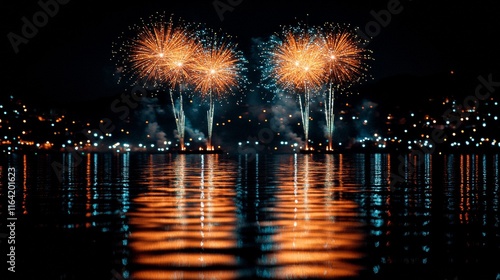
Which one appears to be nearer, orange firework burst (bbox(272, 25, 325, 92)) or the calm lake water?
the calm lake water

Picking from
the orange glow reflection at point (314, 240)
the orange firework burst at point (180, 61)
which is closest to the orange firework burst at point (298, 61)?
the orange firework burst at point (180, 61)

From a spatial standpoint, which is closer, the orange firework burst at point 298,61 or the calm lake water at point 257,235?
the calm lake water at point 257,235

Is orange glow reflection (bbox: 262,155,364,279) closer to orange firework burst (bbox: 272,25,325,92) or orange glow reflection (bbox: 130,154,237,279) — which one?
orange glow reflection (bbox: 130,154,237,279)

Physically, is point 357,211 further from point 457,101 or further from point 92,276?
point 457,101

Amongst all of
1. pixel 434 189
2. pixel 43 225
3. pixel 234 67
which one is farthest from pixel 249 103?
pixel 43 225

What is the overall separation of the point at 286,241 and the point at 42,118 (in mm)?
185404

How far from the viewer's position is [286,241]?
543 inches

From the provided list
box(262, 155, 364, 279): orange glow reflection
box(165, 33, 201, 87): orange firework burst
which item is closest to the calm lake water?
box(262, 155, 364, 279): orange glow reflection
